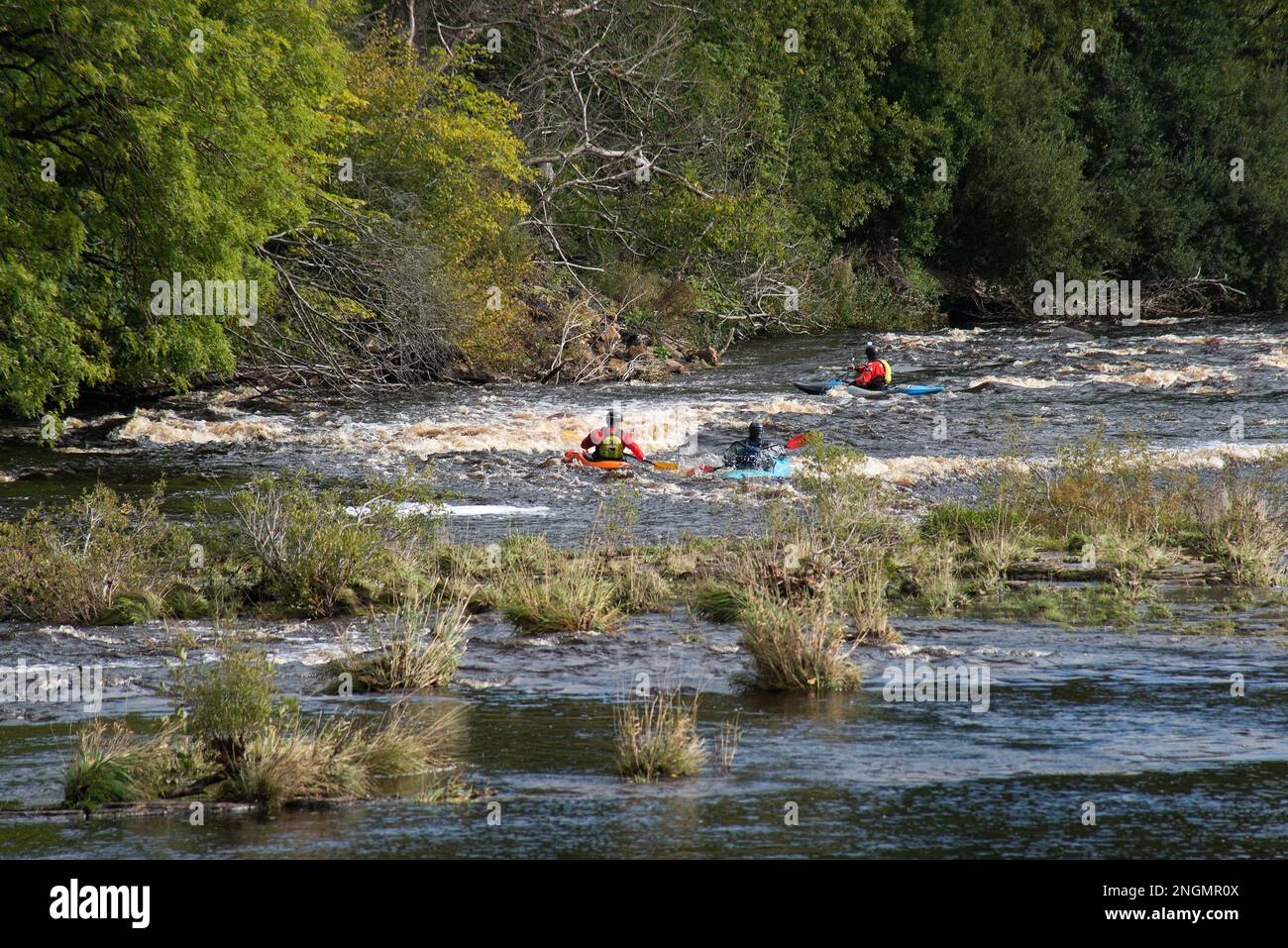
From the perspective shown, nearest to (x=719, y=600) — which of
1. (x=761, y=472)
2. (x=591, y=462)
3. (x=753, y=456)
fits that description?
(x=761, y=472)

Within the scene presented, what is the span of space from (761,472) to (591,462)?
8.81 ft

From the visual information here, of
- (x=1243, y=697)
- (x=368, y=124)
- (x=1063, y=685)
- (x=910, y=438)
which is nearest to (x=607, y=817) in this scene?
(x=1063, y=685)

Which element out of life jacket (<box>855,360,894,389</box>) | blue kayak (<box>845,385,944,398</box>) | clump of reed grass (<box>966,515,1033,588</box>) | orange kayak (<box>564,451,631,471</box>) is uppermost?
life jacket (<box>855,360,894,389</box>)

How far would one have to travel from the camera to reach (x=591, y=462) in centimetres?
2083

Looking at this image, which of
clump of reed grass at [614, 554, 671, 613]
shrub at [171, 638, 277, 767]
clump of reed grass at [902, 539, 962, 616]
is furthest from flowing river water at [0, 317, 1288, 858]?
shrub at [171, 638, 277, 767]

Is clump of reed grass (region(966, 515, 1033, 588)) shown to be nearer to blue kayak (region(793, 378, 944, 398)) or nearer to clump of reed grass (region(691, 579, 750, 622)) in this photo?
clump of reed grass (region(691, 579, 750, 622))

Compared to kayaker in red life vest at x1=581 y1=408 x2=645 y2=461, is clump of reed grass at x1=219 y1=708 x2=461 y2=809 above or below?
below

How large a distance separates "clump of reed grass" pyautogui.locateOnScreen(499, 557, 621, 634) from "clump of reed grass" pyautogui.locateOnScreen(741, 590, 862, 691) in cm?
187

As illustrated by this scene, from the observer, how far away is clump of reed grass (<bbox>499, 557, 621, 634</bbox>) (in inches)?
450

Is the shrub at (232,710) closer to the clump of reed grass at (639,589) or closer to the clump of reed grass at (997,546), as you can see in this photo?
the clump of reed grass at (639,589)
